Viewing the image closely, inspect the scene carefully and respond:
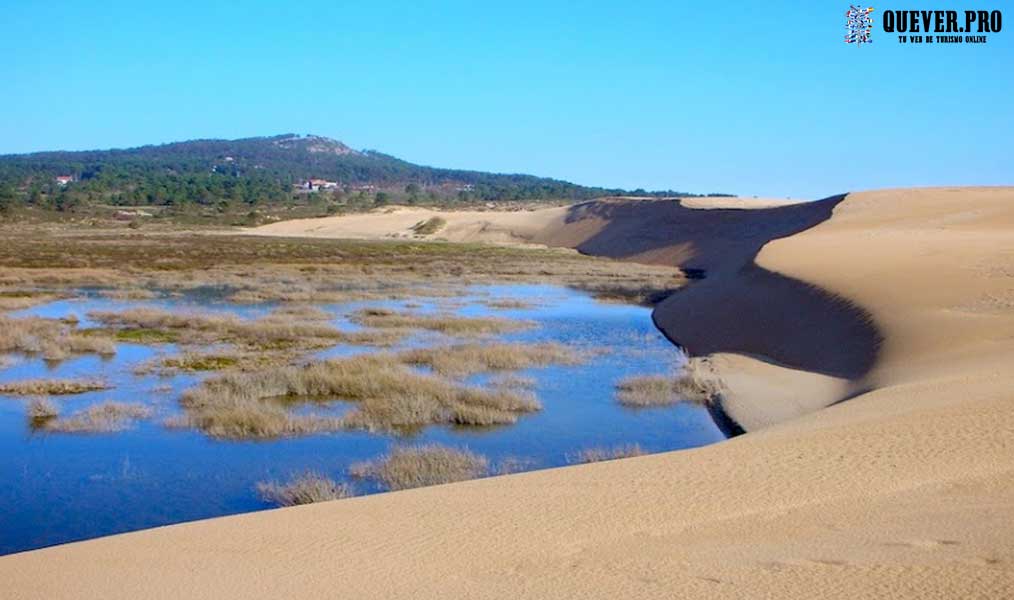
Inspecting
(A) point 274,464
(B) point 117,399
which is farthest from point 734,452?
(B) point 117,399

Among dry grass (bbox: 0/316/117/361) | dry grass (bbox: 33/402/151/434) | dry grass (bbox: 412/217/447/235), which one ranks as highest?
dry grass (bbox: 412/217/447/235)

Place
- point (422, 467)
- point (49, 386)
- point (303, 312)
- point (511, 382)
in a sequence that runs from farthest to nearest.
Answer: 1. point (303, 312)
2. point (511, 382)
3. point (49, 386)
4. point (422, 467)

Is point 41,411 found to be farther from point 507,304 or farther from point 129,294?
point 507,304

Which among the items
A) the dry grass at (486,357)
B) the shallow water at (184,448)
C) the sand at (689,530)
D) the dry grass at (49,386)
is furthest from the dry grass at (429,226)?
the sand at (689,530)

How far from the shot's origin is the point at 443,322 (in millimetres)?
30922

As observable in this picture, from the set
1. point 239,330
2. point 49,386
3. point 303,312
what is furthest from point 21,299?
point 49,386

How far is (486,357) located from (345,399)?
497 cm

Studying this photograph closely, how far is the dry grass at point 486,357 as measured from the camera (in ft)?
74.9

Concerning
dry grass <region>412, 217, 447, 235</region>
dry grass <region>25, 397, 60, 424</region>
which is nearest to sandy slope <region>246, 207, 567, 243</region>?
dry grass <region>412, 217, 447, 235</region>

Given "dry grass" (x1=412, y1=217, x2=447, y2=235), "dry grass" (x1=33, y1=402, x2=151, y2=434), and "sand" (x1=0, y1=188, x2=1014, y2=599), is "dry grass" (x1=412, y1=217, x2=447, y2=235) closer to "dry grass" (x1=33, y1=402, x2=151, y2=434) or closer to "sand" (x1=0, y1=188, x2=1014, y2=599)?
"dry grass" (x1=33, y1=402, x2=151, y2=434)

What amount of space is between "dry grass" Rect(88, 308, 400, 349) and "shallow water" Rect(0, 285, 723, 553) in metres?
1.96

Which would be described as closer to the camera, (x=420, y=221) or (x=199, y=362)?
(x=199, y=362)

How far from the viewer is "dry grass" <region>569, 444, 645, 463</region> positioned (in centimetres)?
1466

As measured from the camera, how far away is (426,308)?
120 ft
